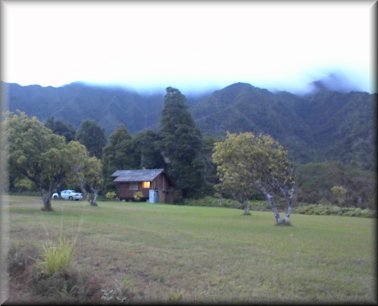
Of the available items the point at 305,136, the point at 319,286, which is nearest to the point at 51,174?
the point at 319,286

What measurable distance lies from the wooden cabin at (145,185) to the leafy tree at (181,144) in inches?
55.2

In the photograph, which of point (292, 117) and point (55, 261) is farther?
point (292, 117)

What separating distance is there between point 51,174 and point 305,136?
872 inches

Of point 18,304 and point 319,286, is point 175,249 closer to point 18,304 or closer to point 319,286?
point 319,286

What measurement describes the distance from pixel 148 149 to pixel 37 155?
26722 mm

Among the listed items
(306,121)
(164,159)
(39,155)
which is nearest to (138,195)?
(164,159)

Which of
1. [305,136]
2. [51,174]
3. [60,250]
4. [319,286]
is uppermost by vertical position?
[305,136]

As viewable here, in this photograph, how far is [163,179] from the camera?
42.4 meters

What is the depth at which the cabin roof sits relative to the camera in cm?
4050

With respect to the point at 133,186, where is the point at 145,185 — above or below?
above

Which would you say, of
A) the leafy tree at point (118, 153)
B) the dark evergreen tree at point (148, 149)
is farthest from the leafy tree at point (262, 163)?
the leafy tree at point (118, 153)

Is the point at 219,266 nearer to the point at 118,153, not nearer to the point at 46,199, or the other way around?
the point at 46,199

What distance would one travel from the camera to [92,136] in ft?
140

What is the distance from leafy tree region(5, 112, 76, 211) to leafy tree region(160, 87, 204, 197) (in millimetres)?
23630
